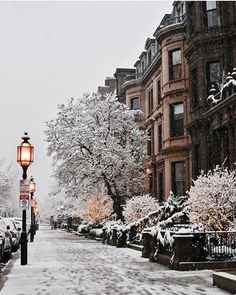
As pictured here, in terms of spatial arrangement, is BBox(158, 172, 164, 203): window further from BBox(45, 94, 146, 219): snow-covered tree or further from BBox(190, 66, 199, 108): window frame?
BBox(190, 66, 199, 108): window frame

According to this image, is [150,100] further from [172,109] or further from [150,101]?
[172,109]

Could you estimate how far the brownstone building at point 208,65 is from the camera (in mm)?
24730

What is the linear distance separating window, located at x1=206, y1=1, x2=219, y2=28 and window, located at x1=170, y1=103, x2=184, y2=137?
7.53 meters

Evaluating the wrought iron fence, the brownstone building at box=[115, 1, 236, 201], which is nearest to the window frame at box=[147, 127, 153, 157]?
the brownstone building at box=[115, 1, 236, 201]

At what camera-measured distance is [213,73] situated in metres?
27.0

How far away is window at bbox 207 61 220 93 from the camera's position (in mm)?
26783

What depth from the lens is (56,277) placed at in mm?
13023

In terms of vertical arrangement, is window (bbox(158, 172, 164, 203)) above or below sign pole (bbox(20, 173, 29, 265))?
above

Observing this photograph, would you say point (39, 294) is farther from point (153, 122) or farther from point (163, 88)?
point (153, 122)

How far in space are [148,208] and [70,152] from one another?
9.73 m

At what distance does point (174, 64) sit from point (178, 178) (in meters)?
7.84

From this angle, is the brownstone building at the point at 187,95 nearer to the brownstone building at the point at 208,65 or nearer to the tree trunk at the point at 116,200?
the brownstone building at the point at 208,65

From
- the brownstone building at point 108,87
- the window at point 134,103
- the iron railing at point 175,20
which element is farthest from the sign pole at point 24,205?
the brownstone building at point 108,87

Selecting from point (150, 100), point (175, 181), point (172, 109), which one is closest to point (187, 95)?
point (172, 109)
